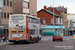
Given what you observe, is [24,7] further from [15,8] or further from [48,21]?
[48,21]

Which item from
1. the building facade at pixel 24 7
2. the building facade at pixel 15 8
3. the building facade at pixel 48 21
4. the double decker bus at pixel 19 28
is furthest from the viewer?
the building facade at pixel 48 21

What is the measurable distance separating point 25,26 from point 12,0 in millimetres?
18991

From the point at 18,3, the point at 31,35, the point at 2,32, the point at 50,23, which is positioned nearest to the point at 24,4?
the point at 18,3

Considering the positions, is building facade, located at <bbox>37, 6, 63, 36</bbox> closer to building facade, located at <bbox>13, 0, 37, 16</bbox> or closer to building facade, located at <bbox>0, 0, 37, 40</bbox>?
building facade, located at <bbox>0, 0, 37, 40</bbox>

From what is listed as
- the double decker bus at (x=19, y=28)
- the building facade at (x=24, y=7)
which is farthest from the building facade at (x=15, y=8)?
the double decker bus at (x=19, y=28)

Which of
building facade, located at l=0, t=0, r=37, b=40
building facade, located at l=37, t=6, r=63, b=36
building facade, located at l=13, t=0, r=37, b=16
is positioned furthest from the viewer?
building facade, located at l=37, t=6, r=63, b=36

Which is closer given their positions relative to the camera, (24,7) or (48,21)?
(24,7)

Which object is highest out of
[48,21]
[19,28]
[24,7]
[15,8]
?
[24,7]

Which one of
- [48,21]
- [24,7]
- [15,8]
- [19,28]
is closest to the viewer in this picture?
[19,28]

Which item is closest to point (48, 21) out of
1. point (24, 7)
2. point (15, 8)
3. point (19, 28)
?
point (24, 7)

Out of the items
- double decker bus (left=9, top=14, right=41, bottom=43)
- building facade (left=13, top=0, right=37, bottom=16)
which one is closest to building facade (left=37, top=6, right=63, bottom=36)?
building facade (left=13, top=0, right=37, bottom=16)

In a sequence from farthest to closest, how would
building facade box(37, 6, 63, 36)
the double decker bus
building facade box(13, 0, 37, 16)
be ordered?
building facade box(37, 6, 63, 36) → building facade box(13, 0, 37, 16) → the double decker bus

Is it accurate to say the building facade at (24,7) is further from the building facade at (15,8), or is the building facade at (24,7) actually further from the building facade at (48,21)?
the building facade at (48,21)

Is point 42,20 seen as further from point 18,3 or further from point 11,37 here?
point 11,37
